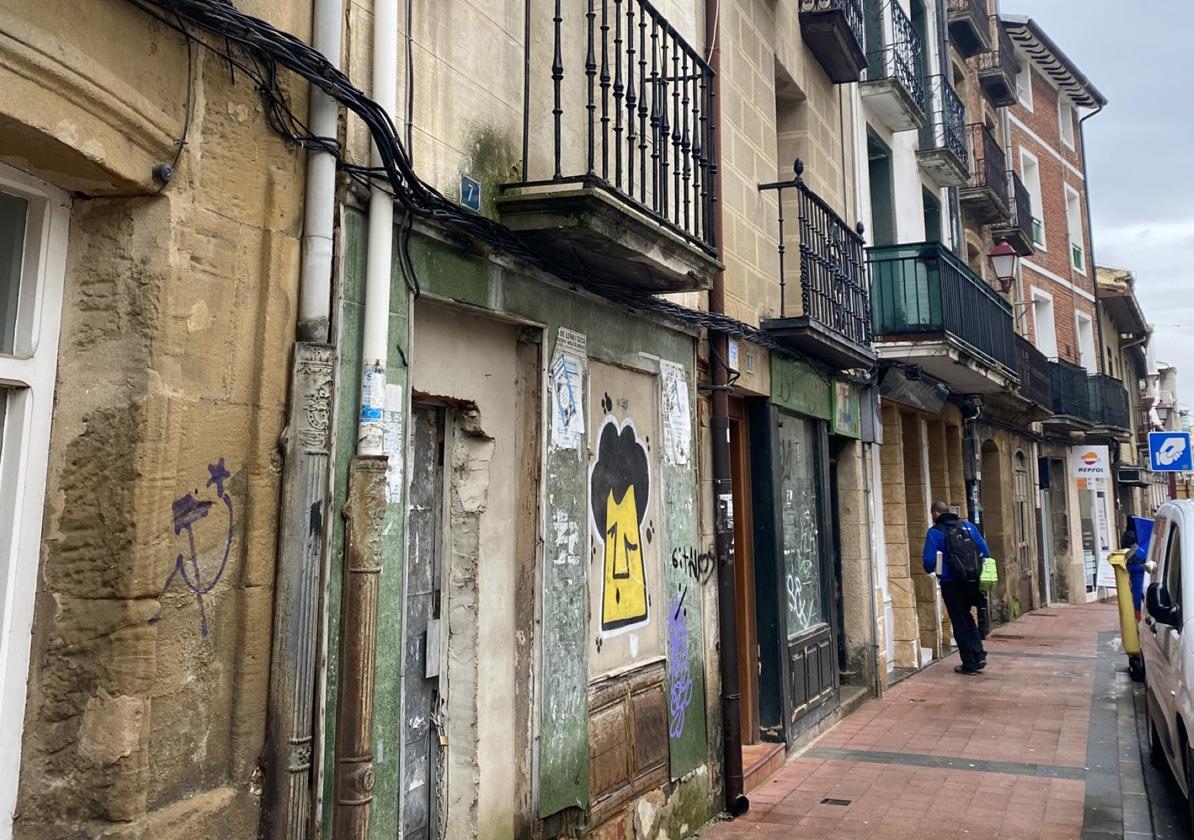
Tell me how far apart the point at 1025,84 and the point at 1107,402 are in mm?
7877

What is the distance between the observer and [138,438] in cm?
257

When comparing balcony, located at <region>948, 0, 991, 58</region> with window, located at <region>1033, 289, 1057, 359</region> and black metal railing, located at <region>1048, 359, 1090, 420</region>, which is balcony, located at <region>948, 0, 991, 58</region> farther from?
black metal railing, located at <region>1048, 359, 1090, 420</region>

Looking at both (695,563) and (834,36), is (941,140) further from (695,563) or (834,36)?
(695,563)

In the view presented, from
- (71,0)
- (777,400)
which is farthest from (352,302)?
(777,400)

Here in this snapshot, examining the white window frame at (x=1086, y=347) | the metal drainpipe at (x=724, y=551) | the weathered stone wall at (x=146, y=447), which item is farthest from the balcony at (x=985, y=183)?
the weathered stone wall at (x=146, y=447)

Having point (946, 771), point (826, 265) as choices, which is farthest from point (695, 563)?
point (826, 265)

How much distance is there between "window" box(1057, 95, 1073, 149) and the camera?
79.3 feet

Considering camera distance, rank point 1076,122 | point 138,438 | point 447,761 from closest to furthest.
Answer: point 138,438 < point 447,761 < point 1076,122

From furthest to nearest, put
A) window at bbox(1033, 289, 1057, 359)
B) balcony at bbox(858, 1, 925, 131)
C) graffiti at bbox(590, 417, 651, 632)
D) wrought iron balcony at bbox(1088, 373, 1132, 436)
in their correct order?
wrought iron balcony at bbox(1088, 373, 1132, 436) → window at bbox(1033, 289, 1057, 359) → balcony at bbox(858, 1, 925, 131) → graffiti at bbox(590, 417, 651, 632)

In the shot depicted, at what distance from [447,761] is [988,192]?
47.3 ft

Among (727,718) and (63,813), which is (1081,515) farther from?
(63,813)

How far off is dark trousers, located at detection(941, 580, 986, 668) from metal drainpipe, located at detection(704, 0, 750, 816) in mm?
5508

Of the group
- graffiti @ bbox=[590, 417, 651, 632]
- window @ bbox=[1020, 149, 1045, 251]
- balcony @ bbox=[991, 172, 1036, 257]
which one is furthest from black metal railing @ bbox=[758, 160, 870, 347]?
window @ bbox=[1020, 149, 1045, 251]

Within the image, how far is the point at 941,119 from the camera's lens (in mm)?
13219
